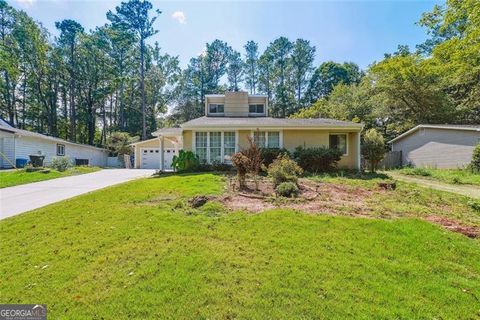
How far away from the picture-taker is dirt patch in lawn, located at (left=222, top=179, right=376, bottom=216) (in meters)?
6.48

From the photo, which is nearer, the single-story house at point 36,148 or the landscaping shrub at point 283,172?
the landscaping shrub at point 283,172

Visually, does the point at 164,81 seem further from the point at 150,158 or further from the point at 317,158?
the point at 317,158

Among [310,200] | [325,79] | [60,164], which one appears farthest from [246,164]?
[325,79]

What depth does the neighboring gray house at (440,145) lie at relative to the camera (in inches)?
653

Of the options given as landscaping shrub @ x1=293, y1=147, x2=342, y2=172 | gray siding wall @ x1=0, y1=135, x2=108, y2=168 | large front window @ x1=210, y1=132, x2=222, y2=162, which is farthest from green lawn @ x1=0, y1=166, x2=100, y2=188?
landscaping shrub @ x1=293, y1=147, x2=342, y2=172

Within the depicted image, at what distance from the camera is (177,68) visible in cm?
4094

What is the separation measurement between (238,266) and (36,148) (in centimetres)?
2506

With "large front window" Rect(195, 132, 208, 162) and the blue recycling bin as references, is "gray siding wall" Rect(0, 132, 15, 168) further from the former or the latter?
"large front window" Rect(195, 132, 208, 162)

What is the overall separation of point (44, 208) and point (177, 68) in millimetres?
37499

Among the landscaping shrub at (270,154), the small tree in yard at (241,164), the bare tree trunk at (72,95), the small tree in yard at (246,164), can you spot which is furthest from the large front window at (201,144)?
the bare tree trunk at (72,95)

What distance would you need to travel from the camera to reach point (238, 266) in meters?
3.77

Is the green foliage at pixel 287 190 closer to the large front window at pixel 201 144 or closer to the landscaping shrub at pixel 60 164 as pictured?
the large front window at pixel 201 144

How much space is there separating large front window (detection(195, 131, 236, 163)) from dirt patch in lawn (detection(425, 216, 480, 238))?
10.7m

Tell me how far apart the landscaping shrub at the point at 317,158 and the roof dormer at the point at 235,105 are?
9.24 meters
